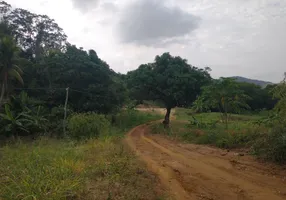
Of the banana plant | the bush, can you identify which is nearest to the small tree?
the bush

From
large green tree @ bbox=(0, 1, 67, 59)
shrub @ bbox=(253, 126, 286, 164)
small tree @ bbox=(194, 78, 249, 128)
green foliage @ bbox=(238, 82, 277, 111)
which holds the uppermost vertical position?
large green tree @ bbox=(0, 1, 67, 59)

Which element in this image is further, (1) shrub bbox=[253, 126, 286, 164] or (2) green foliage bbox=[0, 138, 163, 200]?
(1) shrub bbox=[253, 126, 286, 164]

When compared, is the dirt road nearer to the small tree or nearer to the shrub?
the shrub

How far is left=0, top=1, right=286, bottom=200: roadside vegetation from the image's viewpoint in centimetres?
500

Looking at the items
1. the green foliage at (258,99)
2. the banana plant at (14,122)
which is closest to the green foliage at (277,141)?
the banana plant at (14,122)

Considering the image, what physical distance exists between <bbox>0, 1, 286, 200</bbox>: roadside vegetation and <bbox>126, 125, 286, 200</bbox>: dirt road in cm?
61

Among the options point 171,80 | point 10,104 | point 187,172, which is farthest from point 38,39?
point 187,172

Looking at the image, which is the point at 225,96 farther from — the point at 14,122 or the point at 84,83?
the point at 14,122

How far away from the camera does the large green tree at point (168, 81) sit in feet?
61.2

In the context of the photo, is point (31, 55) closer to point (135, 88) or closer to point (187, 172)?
point (135, 88)

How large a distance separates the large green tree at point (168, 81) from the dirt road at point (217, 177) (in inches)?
392

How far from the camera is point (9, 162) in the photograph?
667 cm

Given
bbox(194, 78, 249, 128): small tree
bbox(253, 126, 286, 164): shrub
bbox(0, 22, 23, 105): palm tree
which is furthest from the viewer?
bbox(0, 22, 23, 105): palm tree

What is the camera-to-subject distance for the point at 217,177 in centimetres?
637
